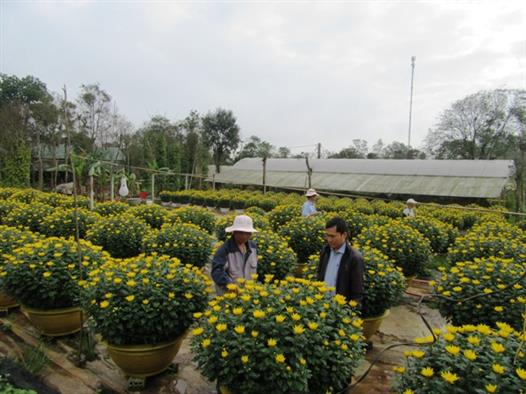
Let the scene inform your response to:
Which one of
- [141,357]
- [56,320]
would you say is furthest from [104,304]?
[56,320]

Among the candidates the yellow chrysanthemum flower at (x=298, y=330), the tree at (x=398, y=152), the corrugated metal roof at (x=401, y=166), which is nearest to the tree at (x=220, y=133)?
the corrugated metal roof at (x=401, y=166)

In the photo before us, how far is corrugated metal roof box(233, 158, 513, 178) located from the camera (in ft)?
65.7

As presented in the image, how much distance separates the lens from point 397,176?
22.1 metres

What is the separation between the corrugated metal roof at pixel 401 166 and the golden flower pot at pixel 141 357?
21729 mm

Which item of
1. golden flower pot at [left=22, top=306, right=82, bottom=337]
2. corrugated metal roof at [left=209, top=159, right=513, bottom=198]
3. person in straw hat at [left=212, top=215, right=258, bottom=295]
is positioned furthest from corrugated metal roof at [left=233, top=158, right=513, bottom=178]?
golden flower pot at [left=22, top=306, right=82, bottom=337]

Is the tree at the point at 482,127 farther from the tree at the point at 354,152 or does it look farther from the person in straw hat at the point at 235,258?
the person in straw hat at the point at 235,258

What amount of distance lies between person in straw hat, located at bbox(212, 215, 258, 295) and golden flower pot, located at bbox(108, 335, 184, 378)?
57 cm

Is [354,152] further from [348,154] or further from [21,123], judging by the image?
[21,123]

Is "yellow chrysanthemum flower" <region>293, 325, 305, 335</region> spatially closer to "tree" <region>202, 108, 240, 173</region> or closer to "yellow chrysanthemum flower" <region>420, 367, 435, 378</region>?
"yellow chrysanthemum flower" <region>420, 367, 435, 378</region>

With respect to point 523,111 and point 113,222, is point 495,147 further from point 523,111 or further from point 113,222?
point 113,222

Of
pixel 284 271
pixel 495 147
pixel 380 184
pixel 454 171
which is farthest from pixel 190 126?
pixel 495 147

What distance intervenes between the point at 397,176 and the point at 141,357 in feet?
72.4

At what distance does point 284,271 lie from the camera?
13.6ft

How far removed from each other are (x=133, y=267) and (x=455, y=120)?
4028cm
